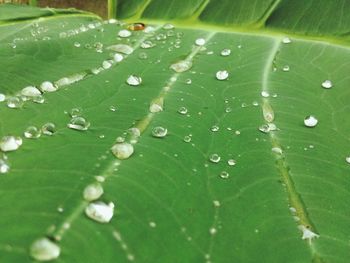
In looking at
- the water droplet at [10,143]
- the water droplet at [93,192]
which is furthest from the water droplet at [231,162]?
the water droplet at [10,143]

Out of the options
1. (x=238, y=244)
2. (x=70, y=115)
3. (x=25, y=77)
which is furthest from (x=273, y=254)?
(x=25, y=77)

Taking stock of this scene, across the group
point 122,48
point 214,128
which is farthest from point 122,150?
point 122,48

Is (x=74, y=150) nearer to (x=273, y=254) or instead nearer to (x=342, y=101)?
(x=273, y=254)

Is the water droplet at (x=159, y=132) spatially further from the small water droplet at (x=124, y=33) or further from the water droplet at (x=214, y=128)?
the small water droplet at (x=124, y=33)

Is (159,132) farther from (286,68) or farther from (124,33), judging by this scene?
(124,33)

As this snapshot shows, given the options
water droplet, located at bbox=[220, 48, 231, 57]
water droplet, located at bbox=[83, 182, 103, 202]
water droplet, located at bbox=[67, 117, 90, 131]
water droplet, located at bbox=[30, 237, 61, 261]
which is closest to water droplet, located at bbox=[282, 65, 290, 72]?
water droplet, located at bbox=[220, 48, 231, 57]

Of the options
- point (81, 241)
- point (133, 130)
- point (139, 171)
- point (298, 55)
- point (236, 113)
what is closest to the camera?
point (81, 241)
